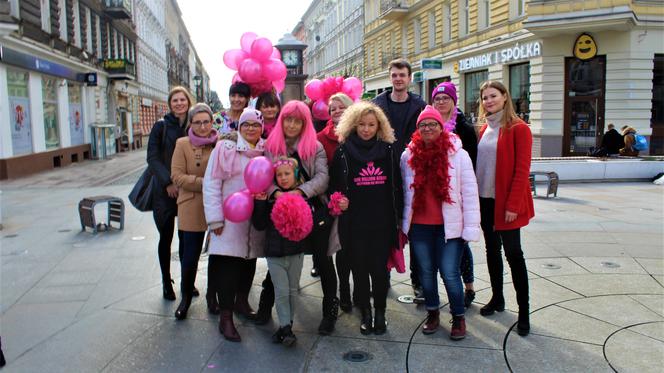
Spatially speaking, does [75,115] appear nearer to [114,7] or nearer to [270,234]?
[114,7]

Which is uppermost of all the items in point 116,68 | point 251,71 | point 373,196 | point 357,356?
point 116,68

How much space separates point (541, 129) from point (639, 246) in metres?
14.5

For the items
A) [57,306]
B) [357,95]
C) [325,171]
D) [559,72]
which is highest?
[559,72]

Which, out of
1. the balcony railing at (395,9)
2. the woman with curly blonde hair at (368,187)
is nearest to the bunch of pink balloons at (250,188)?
the woman with curly blonde hair at (368,187)

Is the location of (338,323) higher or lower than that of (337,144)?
lower

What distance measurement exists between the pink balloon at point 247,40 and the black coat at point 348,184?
1774mm

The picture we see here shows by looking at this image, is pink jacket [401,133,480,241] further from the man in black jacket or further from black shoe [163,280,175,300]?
black shoe [163,280,175,300]

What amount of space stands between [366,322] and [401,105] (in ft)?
6.19

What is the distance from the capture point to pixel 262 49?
490 centimetres

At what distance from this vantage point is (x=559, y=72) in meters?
19.6

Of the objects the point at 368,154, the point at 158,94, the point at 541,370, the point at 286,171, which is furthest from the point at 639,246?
the point at 158,94

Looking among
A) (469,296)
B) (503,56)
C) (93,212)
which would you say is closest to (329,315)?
(469,296)

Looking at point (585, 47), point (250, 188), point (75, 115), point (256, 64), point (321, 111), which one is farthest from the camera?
point (75, 115)

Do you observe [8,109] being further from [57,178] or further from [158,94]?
[158,94]
